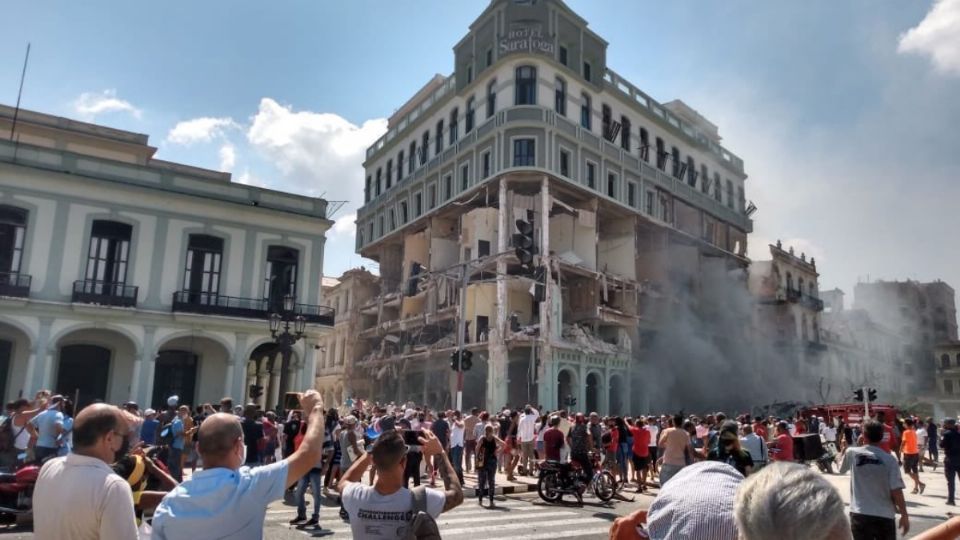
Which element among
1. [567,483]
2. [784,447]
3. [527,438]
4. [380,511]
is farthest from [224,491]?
[527,438]

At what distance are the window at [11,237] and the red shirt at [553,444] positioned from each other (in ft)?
72.6

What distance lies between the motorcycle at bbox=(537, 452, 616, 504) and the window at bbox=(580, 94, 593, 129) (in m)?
28.9

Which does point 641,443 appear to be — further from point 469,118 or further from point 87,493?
point 469,118

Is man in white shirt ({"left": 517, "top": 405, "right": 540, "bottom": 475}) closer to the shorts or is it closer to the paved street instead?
the paved street

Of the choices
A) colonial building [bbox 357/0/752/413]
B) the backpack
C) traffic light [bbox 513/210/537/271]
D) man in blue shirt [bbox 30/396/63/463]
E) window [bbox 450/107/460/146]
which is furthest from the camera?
window [bbox 450/107/460/146]

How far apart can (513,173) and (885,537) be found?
31.1 m

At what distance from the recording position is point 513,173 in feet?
119

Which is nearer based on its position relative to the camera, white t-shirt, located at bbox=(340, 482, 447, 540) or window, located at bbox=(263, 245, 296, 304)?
white t-shirt, located at bbox=(340, 482, 447, 540)

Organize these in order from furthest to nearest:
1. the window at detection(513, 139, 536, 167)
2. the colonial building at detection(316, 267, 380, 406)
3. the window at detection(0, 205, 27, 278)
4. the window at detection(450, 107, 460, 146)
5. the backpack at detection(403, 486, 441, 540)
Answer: the colonial building at detection(316, 267, 380, 406)
the window at detection(450, 107, 460, 146)
the window at detection(513, 139, 536, 167)
the window at detection(0, 205, 27, 278)
the backpack at detection(403, 486, 441, 540)

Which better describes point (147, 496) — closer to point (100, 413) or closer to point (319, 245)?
point (100, 413)

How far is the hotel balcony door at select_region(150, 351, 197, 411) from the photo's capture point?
2819cm

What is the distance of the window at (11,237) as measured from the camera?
24.9 meters

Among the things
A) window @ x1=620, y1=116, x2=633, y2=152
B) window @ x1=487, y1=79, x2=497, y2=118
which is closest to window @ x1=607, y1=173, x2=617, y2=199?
window @ x1=620, y1=116, x2=633, y2=152

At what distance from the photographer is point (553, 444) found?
14.3 m
